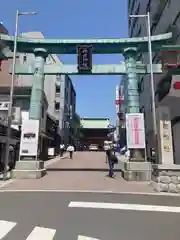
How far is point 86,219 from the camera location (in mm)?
6254

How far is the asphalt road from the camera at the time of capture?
515 cm

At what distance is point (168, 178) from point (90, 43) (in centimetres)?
1017

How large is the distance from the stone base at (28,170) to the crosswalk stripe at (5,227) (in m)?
8.67

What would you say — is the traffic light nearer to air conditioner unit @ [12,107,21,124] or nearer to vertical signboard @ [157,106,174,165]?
vertical signboard @ [157,106,174,165]

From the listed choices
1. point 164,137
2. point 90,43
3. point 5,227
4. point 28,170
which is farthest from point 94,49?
point 5,227

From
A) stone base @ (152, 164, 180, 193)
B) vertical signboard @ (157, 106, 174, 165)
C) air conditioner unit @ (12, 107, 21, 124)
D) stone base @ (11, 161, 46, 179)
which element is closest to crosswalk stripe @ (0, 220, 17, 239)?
stone base @ (152, 164, 180, 193)

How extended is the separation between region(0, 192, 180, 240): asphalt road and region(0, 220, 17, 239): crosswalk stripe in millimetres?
74

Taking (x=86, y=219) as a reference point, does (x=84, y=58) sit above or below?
above

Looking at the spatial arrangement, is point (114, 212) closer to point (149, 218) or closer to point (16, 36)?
point (149, 218)

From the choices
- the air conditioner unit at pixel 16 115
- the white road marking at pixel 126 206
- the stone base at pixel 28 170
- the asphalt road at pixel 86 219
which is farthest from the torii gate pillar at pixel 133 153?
the air conditioner unit at pixel 16 115

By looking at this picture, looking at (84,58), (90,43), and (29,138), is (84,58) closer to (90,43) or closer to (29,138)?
(90,43)

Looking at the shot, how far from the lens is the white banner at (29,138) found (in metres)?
15.3

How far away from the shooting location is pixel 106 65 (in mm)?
17062

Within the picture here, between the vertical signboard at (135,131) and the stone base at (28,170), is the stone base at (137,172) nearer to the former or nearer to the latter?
the vertical signboard at (135,131)
